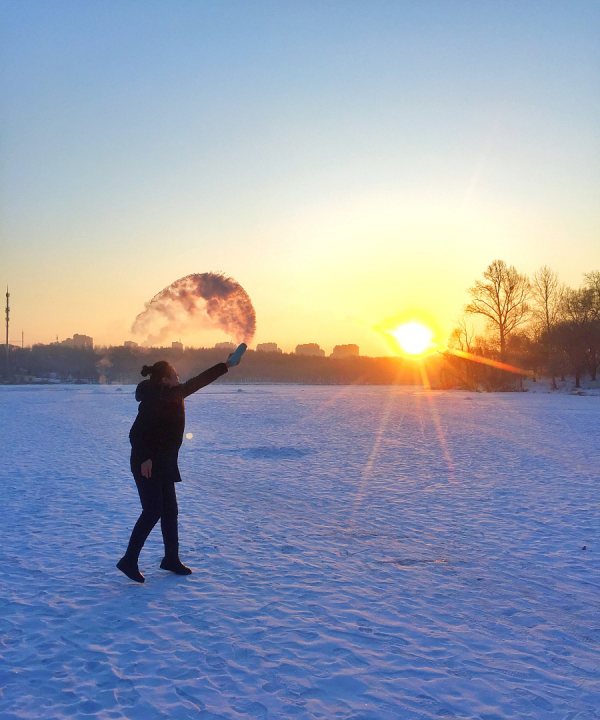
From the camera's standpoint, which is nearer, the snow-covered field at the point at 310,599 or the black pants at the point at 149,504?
the snow-covered field at the point at 310,599

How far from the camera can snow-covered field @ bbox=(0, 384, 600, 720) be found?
12.0 ft

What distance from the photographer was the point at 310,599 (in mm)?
5289

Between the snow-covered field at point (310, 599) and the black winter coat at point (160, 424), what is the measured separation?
50.0 inches

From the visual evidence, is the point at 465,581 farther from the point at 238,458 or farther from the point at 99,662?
the point at 238,458

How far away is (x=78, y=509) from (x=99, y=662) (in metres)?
5.24

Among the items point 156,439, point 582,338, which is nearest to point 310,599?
point 156,439

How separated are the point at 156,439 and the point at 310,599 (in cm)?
217

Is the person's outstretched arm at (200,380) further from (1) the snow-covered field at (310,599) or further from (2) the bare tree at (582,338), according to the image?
(2) the bare tree at (582,338)

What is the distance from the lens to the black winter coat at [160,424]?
5.44 meters

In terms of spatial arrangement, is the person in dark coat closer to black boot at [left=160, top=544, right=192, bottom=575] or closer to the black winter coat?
the black winter coat

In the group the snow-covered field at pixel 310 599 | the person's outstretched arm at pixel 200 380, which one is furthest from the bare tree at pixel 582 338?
the person's outstretched arm at pixel 200 380

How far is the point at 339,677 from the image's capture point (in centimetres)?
387

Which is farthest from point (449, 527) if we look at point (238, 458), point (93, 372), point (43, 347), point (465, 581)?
point (43, 347)

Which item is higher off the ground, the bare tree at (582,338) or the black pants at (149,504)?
the bare tree at (582,338)
